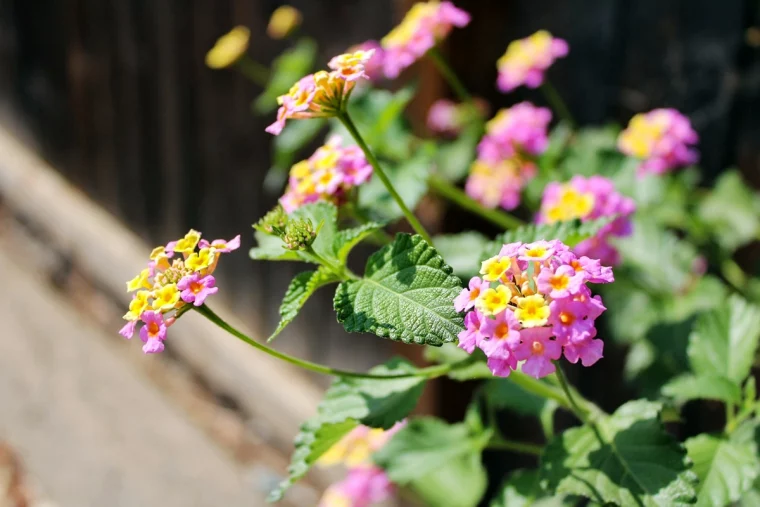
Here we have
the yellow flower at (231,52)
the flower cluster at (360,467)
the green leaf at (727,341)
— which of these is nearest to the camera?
the green leaf at (727,341)

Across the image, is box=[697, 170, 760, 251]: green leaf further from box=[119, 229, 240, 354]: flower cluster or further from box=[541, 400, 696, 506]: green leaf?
box=[119, 229, 240, 354]: flower cluster

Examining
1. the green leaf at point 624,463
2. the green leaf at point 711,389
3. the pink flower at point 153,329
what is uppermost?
the pink flower at point 153,329

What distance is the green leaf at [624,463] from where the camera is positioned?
858 millimetres

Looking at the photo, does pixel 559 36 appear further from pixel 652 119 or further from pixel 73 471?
pixel 73 471

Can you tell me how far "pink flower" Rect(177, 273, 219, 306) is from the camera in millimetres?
802

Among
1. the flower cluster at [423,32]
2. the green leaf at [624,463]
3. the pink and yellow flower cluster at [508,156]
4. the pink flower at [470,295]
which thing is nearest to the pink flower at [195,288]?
the pink flower at [470,295]

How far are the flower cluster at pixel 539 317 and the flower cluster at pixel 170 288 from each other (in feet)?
0.83

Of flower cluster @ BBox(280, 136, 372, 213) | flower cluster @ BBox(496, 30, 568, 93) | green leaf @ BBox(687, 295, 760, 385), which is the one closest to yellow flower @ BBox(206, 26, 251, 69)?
flower cluster @ BBox(496, 30, 568, 93)

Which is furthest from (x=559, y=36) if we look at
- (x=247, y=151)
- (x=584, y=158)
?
(x=247, y=151)

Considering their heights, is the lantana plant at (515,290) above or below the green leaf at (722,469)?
above

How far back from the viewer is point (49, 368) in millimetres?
3211

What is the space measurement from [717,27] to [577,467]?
1072 mm

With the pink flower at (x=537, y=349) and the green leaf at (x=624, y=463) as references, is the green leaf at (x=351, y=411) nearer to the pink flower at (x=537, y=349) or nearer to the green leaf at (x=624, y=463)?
the green leaf at (x=624, y=463)

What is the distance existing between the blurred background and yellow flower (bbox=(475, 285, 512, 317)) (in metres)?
1.14
